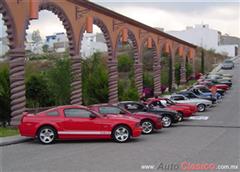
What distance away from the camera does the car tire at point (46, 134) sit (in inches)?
643

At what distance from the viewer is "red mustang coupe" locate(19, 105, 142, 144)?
16344 millimetres

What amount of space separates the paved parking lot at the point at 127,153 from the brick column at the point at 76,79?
35.2 feet

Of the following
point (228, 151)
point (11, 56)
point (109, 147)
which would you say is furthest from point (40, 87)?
point (228, 151)

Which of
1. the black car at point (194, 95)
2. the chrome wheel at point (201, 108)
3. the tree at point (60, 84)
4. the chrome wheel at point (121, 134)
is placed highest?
the tree at point (60, 84)

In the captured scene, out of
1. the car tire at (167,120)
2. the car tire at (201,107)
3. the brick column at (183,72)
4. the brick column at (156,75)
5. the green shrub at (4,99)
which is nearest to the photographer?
the car tire at (167,120)

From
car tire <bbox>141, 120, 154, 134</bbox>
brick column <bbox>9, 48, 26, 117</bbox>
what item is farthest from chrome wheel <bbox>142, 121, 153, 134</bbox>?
brick column <bbox>9, 48, 26, 117</bbox>

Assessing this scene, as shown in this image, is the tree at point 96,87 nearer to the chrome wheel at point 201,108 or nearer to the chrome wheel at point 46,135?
the chrome wheel at point 201,108

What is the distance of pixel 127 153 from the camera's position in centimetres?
1374

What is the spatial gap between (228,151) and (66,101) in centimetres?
1877

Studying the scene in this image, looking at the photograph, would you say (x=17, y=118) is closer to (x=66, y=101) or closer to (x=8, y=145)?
(x=8, y=145)

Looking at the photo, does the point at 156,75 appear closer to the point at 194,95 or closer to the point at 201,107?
the point at 194,95

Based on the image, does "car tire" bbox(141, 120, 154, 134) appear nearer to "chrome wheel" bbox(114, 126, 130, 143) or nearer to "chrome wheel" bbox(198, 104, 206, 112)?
"chrome wheel" bbox(114, 126, 130, 143)

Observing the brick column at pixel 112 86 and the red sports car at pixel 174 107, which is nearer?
the red sports car at pixel 174 107

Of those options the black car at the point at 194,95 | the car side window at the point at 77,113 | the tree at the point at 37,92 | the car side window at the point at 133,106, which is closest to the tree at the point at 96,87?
the tree at the point at 37,92
